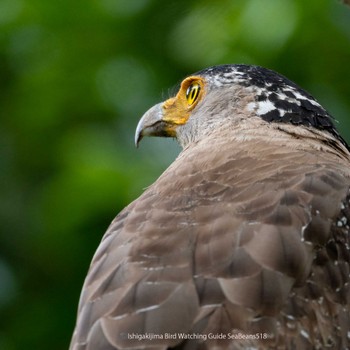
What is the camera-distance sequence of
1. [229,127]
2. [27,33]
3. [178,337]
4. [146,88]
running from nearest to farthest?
[178,337] < [229,127] < [146,88] < [27,33]

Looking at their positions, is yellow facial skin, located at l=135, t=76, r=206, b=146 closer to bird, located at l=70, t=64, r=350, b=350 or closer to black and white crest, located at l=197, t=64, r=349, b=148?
black and white crest, located at l=197, t=64, r=349, b=148

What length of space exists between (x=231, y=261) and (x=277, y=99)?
2032 mm

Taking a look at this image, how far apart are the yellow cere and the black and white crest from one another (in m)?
0.19

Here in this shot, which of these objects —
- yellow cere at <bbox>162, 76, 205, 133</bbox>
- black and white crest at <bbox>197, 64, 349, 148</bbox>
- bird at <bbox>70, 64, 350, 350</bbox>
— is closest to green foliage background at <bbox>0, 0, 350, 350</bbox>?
yellow cere at <bbox>162, 76, 205, 133</bbox>

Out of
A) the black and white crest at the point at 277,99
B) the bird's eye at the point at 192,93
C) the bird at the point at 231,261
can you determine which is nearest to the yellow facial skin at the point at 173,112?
the bird's eye at the point at 192,93

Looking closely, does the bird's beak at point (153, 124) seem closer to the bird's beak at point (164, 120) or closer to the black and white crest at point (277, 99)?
the bird's beak at point (164, 120)

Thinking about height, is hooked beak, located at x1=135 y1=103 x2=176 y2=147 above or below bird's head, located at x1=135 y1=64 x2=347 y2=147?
below

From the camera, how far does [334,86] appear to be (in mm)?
9375

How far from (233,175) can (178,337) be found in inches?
49.1

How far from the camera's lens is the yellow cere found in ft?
26.7

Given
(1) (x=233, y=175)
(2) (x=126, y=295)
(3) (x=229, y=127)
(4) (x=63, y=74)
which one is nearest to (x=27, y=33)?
(4) (x=63, y=74)

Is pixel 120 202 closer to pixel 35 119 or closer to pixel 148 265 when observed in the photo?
pixel 35 119

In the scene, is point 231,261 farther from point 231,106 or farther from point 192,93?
point 192,93

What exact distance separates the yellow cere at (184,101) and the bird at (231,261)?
3.92 ft
